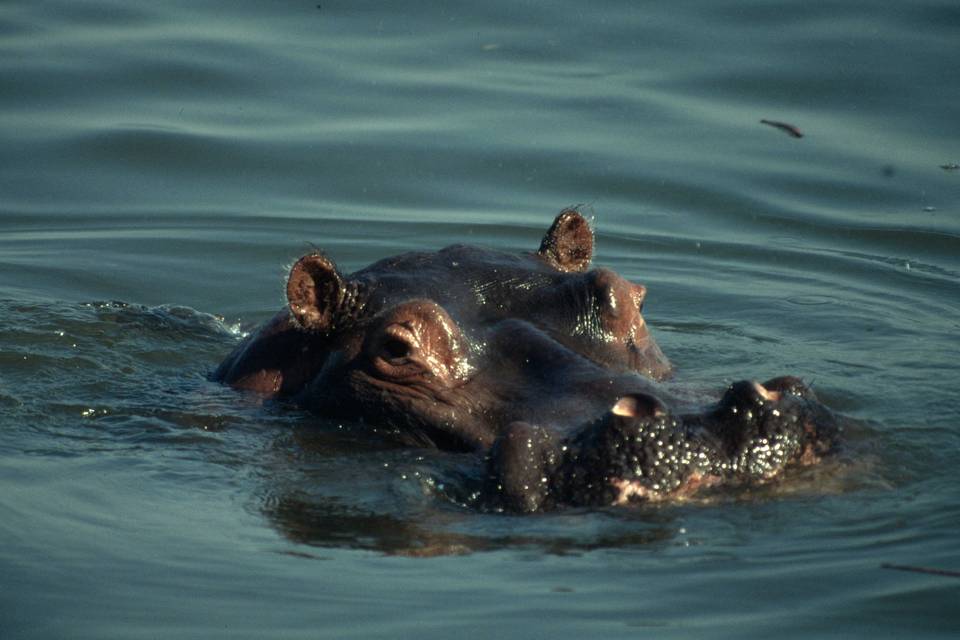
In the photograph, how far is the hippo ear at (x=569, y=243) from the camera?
348 inches

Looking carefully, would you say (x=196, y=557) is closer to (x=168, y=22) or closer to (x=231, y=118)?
(x=231, y=118)

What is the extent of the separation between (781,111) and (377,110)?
3.69m

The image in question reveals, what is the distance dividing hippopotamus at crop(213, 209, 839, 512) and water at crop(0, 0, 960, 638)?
0.56 feet

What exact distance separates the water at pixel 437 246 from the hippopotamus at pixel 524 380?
0.17 meters

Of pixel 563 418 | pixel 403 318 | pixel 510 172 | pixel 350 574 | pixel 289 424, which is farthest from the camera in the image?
pixel 510 172

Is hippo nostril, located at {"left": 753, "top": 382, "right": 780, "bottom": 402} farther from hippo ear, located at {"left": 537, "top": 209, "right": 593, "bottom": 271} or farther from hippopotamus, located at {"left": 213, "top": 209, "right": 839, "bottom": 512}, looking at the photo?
hippo ear, located at {"left": 537, "top": 209, "right": 593, "bottom": 271}

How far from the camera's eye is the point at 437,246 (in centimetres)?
1298

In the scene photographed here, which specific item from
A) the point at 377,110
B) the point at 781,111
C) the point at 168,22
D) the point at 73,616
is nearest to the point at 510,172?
the point at 377,110

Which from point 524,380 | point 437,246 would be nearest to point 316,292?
point 524,380

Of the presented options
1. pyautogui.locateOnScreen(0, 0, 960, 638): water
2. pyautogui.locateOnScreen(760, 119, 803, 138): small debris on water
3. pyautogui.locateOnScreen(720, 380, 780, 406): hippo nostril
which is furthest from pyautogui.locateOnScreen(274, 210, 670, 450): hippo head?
pyautogui.locateOnScreen(760, 119, 803, 138): small debris on water

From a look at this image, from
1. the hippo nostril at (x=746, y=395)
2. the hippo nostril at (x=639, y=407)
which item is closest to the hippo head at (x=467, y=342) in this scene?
the hippo nostril at (x=639, y=407)

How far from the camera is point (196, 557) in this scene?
21.2 feet

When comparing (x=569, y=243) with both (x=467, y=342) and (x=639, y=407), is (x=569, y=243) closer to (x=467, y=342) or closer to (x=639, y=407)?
(x=467, y=342)

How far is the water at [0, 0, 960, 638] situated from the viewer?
604cm
